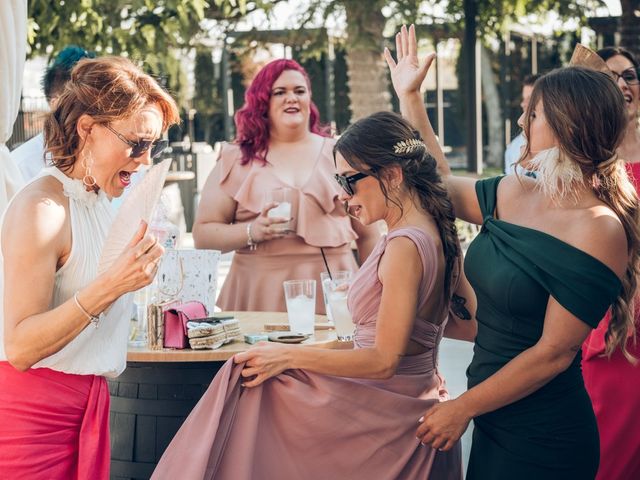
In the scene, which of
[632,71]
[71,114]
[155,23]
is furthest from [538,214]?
[155,23]

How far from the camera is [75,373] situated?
2.79m

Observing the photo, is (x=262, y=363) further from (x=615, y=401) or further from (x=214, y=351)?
(x=615, y=401)

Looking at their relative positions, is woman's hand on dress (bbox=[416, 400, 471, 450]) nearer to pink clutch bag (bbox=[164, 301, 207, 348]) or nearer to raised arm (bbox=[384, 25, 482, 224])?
raised arm (bbox=[384, 25, 482, 224])

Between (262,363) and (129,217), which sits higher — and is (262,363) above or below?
below

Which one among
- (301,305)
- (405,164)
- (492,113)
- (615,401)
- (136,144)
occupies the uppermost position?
(136,144)

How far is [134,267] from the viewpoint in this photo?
2.62 m

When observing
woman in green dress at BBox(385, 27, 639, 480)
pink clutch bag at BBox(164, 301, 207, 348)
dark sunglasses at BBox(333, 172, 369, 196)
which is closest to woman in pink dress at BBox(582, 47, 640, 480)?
woman in green dress at BBox(385, 27, 639, 480)

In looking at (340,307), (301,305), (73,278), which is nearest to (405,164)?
(340,307)

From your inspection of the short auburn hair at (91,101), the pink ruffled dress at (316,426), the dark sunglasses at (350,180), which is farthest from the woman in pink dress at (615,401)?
the short auburn hair at (91,101)

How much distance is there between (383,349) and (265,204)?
195 centimetres

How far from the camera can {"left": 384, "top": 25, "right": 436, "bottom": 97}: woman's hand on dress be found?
340cm

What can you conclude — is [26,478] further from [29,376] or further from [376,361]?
[376,361]

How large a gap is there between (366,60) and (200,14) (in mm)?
2863

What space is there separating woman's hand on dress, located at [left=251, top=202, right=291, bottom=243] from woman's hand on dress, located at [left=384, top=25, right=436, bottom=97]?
1.29 metres
